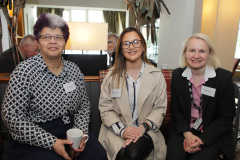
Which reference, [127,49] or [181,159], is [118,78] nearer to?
[127,49]

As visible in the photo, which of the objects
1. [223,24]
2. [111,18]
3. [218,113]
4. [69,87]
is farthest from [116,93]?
[111,18]

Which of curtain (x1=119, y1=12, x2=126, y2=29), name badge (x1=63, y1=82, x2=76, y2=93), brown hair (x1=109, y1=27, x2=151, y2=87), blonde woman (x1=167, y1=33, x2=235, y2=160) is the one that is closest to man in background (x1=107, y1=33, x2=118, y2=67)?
brown hair (x1=109, y1=27, x2=151, y2=87)

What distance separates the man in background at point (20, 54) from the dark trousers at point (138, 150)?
6.53 ft

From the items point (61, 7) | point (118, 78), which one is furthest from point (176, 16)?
point (61, 7)

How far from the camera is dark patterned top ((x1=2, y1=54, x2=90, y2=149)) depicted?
1167 mm

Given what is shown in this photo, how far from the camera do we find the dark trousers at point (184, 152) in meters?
1.39

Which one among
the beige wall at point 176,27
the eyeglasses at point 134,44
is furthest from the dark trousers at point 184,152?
the beige wall at point 176,27

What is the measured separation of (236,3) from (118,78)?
8.15ft

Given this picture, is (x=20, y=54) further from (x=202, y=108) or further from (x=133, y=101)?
(x=202, y=108)

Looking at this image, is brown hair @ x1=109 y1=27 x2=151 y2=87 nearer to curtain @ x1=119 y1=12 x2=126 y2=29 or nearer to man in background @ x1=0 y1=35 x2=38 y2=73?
man in background @ x1=0 y1=35 x2=38 y2=73

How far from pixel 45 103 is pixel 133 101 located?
688 mm

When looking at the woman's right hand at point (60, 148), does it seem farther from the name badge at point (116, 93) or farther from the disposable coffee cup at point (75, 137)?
the name badge at point (116, 93)

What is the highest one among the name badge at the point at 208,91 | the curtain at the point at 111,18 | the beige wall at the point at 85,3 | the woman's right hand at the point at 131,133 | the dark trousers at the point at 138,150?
the beige wall at the point at 85,3

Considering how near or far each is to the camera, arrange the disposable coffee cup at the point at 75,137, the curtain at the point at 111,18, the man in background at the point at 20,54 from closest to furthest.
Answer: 1. the disposable coffee cup at the point at 75,137
2. the man in background at the point at 20,54
3. the curtain at the point at 111,18
